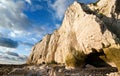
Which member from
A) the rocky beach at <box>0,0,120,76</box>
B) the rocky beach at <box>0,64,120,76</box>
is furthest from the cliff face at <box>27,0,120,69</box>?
the rocky beach at <box>0,64,120,76</box>

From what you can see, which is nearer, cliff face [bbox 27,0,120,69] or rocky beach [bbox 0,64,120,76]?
rocky beach [bbox 0,64,120,76]

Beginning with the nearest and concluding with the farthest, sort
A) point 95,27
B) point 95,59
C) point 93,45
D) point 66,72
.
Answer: point 66,72 → point 95,27 → point 93,45 → point 95,59

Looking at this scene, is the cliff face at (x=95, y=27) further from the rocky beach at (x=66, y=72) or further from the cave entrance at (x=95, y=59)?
the rocky beach at (x=66, y=72)

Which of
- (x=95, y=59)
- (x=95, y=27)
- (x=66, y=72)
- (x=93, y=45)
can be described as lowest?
(x=66, y=72)

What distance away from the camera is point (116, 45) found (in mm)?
31109

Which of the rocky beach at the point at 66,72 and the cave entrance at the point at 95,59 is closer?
the rocky beach at the point at 66,72

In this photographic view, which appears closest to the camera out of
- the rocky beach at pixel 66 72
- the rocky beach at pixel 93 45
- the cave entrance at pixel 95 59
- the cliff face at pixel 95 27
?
the rocky beach at pixel 66 72

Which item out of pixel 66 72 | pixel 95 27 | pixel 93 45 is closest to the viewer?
pixel 66 72

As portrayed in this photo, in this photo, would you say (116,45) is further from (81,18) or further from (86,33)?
(81,18)

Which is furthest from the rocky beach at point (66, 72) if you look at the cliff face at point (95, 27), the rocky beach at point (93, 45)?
the cliff face at point (95, 27)

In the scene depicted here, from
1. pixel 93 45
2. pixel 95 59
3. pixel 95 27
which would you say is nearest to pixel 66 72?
pixel 93 45

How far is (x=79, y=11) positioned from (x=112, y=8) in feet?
21.6

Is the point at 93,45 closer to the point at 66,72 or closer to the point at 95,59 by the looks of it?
the point at 66,72

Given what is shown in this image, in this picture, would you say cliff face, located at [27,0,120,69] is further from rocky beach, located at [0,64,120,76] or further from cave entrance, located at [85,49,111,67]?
rocky beach, located at [0,64,120,76]
